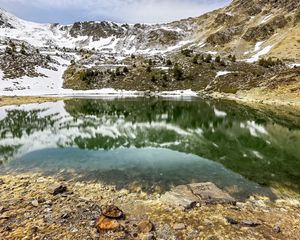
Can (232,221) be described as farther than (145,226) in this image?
Yes

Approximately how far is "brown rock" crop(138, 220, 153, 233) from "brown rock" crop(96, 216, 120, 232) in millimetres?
995

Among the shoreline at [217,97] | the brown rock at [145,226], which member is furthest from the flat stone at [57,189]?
the shoreline at [217,97]

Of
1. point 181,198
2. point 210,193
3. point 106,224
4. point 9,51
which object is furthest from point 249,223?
point 9,51

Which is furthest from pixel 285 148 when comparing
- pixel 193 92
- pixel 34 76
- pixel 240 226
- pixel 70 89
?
pixel 34 76

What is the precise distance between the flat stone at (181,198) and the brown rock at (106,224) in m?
3.84

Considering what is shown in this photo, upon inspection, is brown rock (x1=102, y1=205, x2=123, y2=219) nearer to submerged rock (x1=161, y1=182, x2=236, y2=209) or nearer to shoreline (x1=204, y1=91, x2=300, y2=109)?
submerged rock (x1=161, y1=182, x2=236, y2=209)

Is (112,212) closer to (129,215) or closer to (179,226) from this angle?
(129,215)

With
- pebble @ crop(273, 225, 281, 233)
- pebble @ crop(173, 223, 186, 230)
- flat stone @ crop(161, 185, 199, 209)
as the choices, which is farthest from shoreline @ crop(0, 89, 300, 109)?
pebble @ crop(173, 223, 186, 230)

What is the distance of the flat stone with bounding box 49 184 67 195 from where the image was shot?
18.6 m

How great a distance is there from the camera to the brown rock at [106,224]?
1424 cm

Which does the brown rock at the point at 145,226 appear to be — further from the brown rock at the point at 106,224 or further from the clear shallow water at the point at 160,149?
the clear shallow water at the point at 160,149

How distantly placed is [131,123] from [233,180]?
26.4 metres

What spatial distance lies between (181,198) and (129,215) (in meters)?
3.26

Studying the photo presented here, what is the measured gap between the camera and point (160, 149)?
103ft
